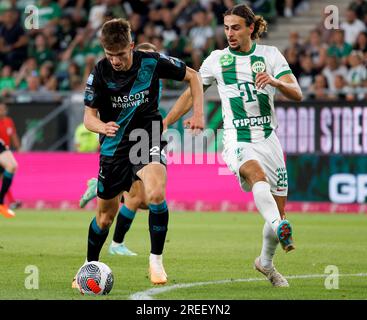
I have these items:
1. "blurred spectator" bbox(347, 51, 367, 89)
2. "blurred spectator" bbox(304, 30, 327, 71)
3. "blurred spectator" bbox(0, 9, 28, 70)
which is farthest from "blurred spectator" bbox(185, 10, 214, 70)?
"blurred spectator" bbox(0, 9, 28, 70)

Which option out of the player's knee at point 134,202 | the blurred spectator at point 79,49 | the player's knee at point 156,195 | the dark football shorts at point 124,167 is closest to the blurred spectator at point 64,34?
the blurred spectator at point 79,49

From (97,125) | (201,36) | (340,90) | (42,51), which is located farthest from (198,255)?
(42,51)

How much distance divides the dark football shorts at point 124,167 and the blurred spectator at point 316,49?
471 inches

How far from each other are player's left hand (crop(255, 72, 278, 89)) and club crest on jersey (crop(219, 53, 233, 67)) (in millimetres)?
894

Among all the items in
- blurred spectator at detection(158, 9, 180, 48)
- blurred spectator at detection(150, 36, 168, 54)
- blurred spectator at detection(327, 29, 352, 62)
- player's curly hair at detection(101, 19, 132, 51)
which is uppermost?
blurred spectator at detection(158, 9, 180, 48)

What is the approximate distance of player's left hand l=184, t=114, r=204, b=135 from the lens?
8.50 meters

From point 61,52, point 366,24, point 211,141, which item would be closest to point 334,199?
point 211,141

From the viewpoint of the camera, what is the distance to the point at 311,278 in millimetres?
9492

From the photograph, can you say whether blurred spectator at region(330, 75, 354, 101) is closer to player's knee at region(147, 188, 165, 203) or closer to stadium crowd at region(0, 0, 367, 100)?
stadium crowd at region(0, 0, 367, 100)

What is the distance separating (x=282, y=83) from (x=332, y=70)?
37.8ft

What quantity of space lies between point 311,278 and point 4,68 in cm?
1588

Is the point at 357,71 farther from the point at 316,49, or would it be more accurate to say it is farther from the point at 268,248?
the point at 268,248

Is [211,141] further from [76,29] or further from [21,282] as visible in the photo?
[21,282]

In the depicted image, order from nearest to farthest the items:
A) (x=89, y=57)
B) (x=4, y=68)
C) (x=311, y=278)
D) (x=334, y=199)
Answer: (x=311, y=278)
(x=334, y=199)
(x=89, y=57)
(x=4, y=68)
